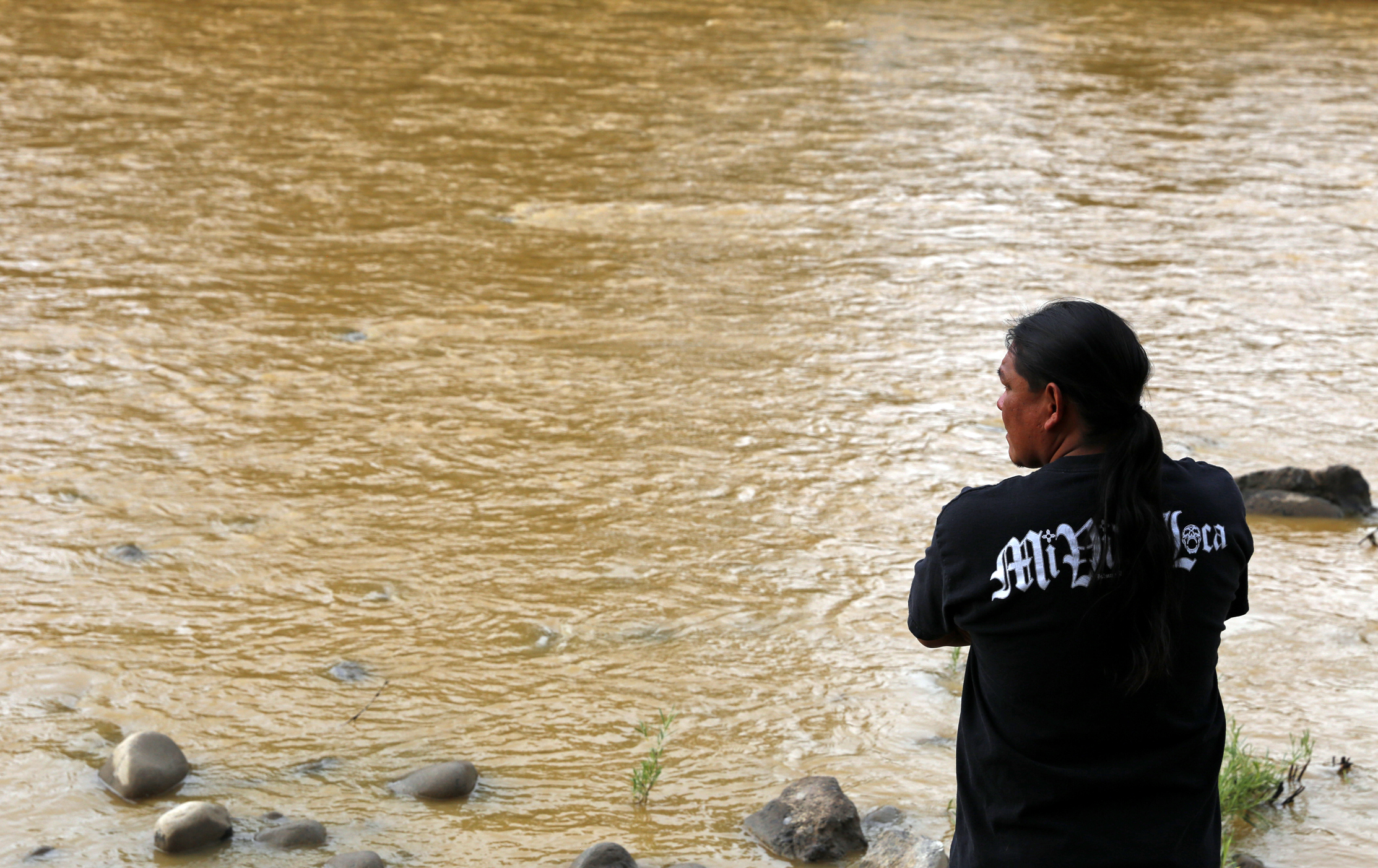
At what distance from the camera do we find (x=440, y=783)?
3373 mm

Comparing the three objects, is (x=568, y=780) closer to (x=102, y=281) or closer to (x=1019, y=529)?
(x=1019, y=529)

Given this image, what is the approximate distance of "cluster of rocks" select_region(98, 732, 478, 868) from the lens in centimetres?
309

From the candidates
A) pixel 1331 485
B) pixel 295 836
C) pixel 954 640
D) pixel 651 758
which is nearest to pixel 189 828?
pixel 295 836

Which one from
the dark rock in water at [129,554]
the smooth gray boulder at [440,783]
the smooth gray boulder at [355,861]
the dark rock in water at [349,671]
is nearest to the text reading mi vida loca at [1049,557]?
the smooth gray boulder at [355,861]

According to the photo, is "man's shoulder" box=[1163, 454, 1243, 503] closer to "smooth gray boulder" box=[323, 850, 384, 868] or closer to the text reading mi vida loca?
the text reading mi vida loca

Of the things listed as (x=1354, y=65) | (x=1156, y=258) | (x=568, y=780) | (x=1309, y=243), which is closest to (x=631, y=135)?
(x=1156, y=258)

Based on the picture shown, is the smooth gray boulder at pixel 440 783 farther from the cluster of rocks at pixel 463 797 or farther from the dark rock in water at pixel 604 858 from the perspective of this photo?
the dark rock in water at pixel 604 858

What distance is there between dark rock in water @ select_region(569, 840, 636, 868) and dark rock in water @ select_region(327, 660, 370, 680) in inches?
43.5

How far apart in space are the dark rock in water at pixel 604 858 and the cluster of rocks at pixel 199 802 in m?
0.44

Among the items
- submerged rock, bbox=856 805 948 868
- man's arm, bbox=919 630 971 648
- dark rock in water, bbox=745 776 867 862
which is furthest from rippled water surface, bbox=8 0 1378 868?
man's arm, bbox=919 630 971 648

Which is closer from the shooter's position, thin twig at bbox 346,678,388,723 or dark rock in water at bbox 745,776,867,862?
dark rock in water at bbox 745,776,867,862

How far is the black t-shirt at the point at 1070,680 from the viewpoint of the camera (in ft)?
5.87

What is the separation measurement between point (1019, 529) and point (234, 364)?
5038 mm

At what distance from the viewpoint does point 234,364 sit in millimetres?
6176
